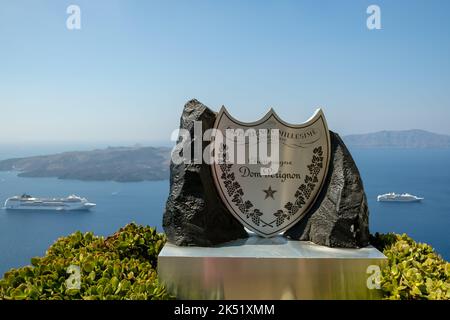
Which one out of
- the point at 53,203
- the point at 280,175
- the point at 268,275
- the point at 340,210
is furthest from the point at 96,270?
the point at 53,203

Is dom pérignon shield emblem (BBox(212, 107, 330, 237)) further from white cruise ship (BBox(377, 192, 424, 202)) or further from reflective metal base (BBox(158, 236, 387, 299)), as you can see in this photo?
white cruise ship (BBox(377, 192, 424, 202))

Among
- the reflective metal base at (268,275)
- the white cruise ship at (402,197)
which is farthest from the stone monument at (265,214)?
the white cruise ship at (402,197)

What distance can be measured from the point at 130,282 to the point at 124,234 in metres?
0.88

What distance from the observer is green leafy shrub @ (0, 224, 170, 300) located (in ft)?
9.05

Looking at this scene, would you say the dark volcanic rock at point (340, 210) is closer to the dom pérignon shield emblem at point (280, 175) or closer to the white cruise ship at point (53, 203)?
the dom pérignon shield emblem at point (280, 175)

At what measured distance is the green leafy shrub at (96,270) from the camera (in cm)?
276

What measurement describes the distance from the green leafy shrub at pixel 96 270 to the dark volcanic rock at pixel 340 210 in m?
1.37

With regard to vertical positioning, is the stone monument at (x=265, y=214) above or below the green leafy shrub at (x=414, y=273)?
above

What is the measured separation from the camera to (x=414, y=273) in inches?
117

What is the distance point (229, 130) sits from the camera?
3.51 m

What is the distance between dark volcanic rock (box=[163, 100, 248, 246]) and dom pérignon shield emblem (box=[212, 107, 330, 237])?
0.73ft

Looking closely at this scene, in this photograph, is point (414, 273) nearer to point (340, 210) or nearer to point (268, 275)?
point (340, 210)
